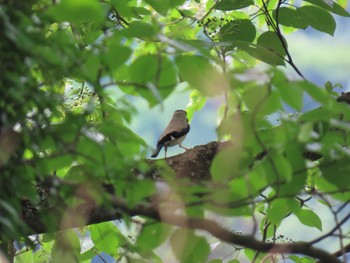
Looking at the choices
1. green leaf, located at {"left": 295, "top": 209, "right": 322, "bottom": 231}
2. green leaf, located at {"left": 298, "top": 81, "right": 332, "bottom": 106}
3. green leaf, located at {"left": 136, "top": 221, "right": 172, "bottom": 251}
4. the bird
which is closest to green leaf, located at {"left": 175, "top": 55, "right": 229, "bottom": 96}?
green leaf, located at {"left": 298, "top": 81, "right": 332, "bottom": 106}

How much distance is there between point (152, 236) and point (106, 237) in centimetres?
80

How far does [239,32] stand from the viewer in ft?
5.75

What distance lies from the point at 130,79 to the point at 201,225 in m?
0.22

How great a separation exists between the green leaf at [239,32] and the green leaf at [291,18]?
3.2 inches

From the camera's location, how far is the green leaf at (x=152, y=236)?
1.00 m

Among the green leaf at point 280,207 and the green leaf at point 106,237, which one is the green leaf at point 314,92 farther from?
the green leaf at point 106,237

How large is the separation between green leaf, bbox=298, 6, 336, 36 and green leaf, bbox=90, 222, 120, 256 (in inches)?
28.2

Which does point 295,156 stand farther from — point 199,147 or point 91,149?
point 199,147

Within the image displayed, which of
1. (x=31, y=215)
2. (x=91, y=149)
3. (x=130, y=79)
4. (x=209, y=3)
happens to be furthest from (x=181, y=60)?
(x=209, y=3)

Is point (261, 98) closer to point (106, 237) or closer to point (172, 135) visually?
point (106, 237)

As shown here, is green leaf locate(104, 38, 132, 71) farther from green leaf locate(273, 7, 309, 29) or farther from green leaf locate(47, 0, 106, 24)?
green leaf locate(273, 7, 309, 29)

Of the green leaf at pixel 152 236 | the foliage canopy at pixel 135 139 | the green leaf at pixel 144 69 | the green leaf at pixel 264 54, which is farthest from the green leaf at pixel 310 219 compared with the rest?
the green leaf at pixel 144 69

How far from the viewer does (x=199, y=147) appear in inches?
67.1

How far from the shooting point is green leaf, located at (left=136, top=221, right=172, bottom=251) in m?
1.00
